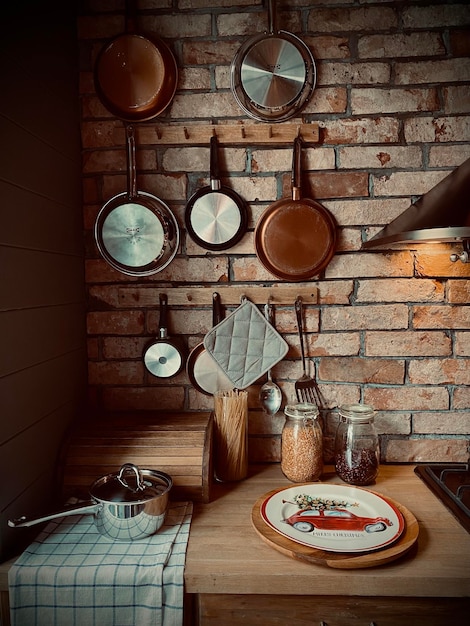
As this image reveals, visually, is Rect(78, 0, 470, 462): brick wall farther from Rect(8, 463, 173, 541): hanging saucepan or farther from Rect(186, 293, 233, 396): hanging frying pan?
Rect(8, 463, 173, 541): hanging saucepan

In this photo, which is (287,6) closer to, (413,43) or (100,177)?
(413,43)

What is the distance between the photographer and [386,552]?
105 centimetres

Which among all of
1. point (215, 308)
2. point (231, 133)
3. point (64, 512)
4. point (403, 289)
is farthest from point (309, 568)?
point (231, 133)

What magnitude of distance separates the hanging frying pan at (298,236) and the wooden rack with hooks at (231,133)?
0.14ft

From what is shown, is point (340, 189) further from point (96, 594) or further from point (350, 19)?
point (96, 594)

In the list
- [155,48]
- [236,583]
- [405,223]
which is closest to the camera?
[236,583]

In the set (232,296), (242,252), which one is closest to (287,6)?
(242,252)

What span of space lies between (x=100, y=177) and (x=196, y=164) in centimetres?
33

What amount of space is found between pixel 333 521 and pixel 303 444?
0.25 metres

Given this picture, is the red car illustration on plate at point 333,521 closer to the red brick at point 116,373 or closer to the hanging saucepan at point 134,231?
the red brick at point 116,373

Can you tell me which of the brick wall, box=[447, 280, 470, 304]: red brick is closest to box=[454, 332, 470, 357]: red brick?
→ the brick wall

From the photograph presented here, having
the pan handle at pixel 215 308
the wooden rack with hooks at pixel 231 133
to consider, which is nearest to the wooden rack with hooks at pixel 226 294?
the pan handle at pixel 215 308

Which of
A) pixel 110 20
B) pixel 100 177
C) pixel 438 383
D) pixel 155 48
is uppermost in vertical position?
pixel 110 20

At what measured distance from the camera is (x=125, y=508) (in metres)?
1.11
